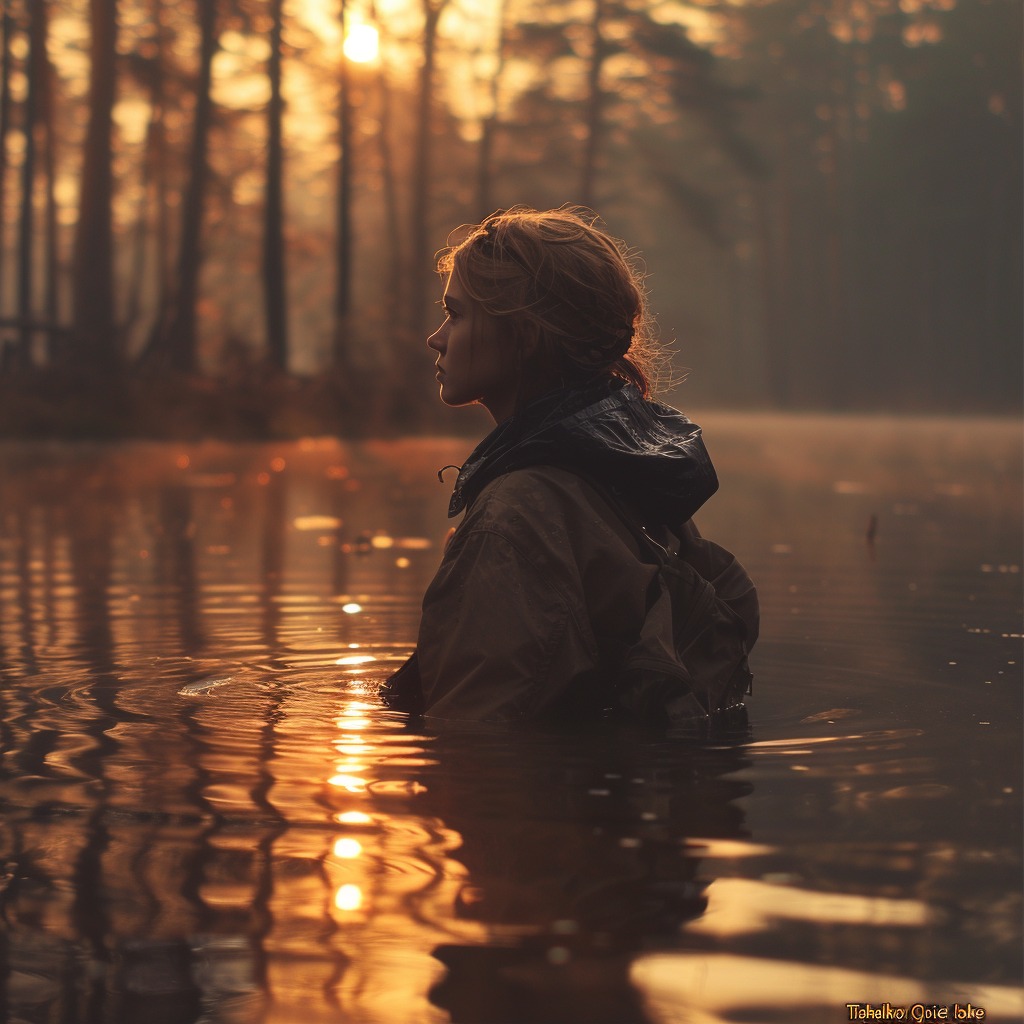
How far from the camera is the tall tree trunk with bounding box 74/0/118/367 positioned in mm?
24297

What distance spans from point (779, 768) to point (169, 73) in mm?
27268

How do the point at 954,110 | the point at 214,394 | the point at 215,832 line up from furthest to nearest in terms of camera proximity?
1. the point at 954,110
2. the point at 214,394
3. the point at 215,832

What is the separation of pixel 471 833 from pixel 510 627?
0.51m

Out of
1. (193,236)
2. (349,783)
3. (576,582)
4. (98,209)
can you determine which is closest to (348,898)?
(349,783)

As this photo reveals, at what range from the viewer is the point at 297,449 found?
23141mm

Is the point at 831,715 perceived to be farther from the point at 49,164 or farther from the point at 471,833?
the point at 49,164

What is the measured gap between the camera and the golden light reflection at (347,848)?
105 inches

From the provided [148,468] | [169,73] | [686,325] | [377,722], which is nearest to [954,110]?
[686,325]

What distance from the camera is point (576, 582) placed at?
322cm

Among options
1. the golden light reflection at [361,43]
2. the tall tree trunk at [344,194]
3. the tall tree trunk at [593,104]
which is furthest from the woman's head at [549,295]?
the tall tree trunk at [593,104]

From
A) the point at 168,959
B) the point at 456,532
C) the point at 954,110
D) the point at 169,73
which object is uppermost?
the point at 954,110

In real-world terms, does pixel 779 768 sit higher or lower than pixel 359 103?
lower

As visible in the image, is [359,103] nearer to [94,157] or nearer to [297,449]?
[94,157]

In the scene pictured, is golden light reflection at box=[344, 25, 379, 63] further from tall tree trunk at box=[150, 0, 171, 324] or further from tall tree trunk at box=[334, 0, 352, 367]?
tall tree trunk at box=[150, 0, 171, 324]
